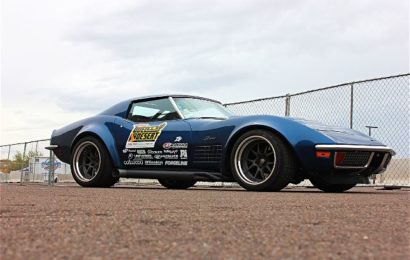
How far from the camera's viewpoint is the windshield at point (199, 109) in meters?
6.85

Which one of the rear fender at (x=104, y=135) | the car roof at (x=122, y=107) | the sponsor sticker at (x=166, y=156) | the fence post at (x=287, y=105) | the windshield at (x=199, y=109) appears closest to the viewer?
the sponsor sticker at (x=166, y=156)

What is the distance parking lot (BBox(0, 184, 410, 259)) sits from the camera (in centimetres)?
188

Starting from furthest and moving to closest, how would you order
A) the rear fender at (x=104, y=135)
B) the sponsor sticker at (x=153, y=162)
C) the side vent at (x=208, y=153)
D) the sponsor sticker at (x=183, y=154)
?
the rear fender at (x=104, y=135)
the sponsor sticker at (x=153, y=162)
the sponsor sticker at (x=183, y=154)
the side vent at (x=208, y=153)

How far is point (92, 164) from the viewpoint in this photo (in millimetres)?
7641

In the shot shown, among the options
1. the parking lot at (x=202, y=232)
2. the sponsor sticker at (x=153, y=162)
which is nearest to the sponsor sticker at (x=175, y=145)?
the sponsor sticker at (x=153, y=162)

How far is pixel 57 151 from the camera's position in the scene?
8.17 m

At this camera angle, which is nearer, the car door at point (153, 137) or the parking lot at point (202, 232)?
the parking lot at point (202, 232)

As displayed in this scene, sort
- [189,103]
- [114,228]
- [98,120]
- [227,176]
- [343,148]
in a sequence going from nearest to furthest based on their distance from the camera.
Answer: [114,228], [343,148], [227,176], [189,103], [98,120]

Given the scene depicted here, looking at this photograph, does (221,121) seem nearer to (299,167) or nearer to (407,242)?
(299,167)

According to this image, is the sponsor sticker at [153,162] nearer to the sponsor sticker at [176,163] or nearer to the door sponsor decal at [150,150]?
the door sponsor decal at [150,150]

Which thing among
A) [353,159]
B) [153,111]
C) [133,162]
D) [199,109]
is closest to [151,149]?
[133,162]

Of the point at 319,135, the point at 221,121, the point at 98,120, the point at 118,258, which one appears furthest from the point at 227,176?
the point at 118,258

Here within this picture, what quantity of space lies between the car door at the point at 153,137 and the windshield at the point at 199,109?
13 cm

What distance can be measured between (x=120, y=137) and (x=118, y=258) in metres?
5.55
